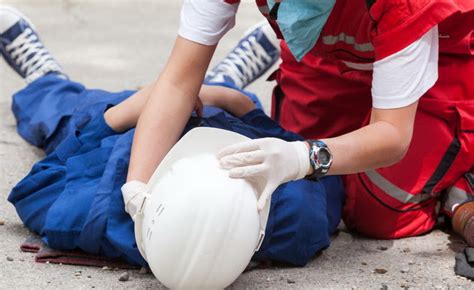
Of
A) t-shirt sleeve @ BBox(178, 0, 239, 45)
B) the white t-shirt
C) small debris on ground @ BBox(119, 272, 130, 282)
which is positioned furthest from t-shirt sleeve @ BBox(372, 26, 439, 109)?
small debris on ground @ BBox(119, 272, 130, 282)

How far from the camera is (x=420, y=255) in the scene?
1921 millimetres

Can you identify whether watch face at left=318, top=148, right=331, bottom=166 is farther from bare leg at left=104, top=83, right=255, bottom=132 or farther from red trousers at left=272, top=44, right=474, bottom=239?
bare leg at left=104, top=83, right=255, bottom=132

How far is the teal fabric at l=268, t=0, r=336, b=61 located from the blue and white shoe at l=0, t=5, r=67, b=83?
3.83ft

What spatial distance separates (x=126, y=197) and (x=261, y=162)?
301 mm

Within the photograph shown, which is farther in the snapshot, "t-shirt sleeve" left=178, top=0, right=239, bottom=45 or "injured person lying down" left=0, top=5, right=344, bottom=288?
"t-shirt sleeve" left=178, top=0, right=239, bottom=45

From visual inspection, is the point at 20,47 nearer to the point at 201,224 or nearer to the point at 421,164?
the point at 421,164

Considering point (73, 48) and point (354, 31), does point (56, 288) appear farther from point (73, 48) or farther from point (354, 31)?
point (73, 48)

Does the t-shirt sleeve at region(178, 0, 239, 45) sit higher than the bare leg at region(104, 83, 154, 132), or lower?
higher

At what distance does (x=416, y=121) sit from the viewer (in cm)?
198

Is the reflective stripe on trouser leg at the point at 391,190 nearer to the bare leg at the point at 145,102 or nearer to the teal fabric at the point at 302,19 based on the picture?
the bare leg at the point at 145,102

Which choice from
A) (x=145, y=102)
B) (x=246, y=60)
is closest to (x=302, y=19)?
(x=145, y=102)

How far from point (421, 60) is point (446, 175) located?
1.32 ft

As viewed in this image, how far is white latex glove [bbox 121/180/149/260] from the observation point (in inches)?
63.9

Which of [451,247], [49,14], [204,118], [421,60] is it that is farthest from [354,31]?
[49,14]
